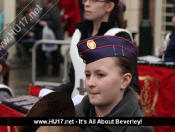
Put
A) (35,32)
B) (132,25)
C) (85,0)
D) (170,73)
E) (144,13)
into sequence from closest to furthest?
(85,0) → (170,73) → (144,13) → (35,32) → (132,25)

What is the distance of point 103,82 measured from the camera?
3127 millimetres

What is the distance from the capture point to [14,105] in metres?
4.44

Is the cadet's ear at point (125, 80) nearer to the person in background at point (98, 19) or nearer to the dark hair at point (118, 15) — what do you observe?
the person in background at point (98, 19)

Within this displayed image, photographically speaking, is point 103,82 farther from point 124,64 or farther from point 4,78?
point 4,78

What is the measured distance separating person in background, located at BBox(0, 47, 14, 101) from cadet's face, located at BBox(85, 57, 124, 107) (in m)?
1.99

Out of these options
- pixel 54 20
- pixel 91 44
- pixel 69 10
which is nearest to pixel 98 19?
pixel 91 44

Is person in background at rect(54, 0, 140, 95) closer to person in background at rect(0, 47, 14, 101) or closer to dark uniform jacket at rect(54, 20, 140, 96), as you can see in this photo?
dark uniform jacket at rect(54, 20, 140, 96)

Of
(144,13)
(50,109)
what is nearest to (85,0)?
(50,109)

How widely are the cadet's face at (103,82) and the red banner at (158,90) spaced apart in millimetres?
3337

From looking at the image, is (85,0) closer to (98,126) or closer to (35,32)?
(98,126)

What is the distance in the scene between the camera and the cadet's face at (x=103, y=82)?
10.3ft

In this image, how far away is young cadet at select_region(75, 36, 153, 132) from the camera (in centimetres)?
313

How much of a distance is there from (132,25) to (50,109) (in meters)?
13.8

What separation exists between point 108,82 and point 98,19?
5.59 feet
